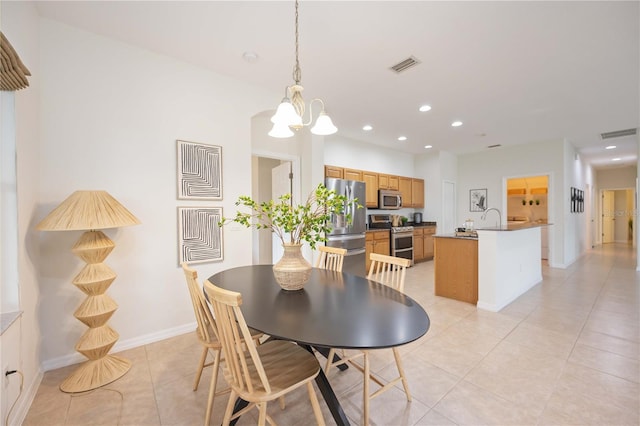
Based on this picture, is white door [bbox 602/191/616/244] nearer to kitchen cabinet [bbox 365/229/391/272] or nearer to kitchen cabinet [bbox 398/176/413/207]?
kitchen cabinet [bbox 398/176/413/207]

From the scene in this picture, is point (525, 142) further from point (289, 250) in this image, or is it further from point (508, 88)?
point (289, 250)

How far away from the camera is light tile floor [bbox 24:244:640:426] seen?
5.28ft

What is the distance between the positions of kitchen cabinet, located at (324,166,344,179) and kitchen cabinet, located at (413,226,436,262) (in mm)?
Answer: 2252

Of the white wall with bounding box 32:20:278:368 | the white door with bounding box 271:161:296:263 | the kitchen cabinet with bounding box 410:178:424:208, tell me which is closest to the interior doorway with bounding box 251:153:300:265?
the white door with bounding box 271:161:296:263

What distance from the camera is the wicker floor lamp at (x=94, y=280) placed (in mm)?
1878

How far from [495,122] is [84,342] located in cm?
594

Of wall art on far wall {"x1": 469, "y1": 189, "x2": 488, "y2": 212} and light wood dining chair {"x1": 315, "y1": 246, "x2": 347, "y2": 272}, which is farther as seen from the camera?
wall art on far wall {"x1": 469, "y1": 189, "x2": 488, "y2": 212}

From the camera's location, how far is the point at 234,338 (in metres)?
1.22

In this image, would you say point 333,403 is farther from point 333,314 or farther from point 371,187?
point 371,187

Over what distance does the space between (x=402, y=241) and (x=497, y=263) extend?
246 centimetres

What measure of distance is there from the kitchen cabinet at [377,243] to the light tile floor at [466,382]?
6.94 ft

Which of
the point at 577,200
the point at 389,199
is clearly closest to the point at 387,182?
the point at 389,199

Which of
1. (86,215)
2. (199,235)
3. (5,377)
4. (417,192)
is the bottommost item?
(5,377)

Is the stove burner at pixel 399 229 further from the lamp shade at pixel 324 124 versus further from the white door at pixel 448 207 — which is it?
the lamp shade at pixel 324 124
